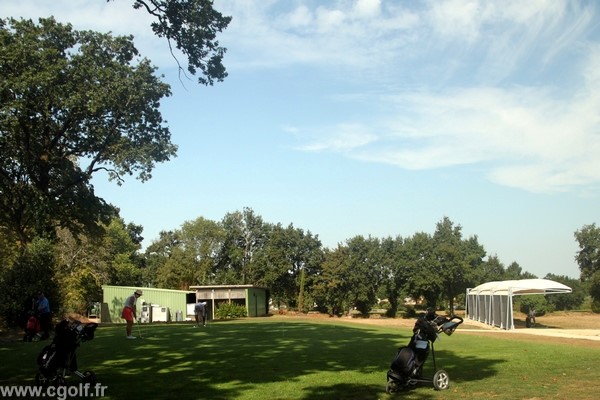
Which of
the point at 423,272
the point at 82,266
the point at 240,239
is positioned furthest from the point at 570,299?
the point at 82,266

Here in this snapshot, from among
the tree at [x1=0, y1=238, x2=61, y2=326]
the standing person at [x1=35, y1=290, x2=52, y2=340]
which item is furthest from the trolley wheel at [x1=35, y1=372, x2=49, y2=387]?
the tree at [x1=0, y1=238, x2=61, y2=326]

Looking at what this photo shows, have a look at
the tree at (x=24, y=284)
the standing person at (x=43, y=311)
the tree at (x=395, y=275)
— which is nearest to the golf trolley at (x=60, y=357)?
the standing person at (x=43, y=311)

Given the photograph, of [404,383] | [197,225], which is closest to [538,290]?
[404,383]

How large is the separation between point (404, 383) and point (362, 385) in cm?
99

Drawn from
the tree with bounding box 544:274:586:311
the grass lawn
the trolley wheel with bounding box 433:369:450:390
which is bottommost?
the tree with bounding box 544:274:586:311

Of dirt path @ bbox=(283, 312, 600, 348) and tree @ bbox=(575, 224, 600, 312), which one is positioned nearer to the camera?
dirt path @ bbox=(283, 312, 600, 348)

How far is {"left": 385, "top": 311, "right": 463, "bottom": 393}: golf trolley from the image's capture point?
8.93 metres

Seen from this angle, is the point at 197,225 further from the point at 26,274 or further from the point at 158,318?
the point at 26,274

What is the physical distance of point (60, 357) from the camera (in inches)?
356

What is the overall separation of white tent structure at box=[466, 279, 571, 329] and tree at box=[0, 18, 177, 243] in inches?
916

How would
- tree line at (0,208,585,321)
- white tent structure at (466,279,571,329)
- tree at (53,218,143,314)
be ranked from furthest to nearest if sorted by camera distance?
tree line at (0,208,585,321) → tree at (53,218,143,314) → white tent structure at (466,279,571,329)

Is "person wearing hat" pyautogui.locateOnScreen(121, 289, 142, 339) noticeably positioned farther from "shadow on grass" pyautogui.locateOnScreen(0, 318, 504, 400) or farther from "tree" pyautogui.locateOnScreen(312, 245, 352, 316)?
"tree" pyautogui.locateOnScreen(312, 245, 352, 316)

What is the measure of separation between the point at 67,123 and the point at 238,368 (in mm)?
23250

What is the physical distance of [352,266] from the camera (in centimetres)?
6531
